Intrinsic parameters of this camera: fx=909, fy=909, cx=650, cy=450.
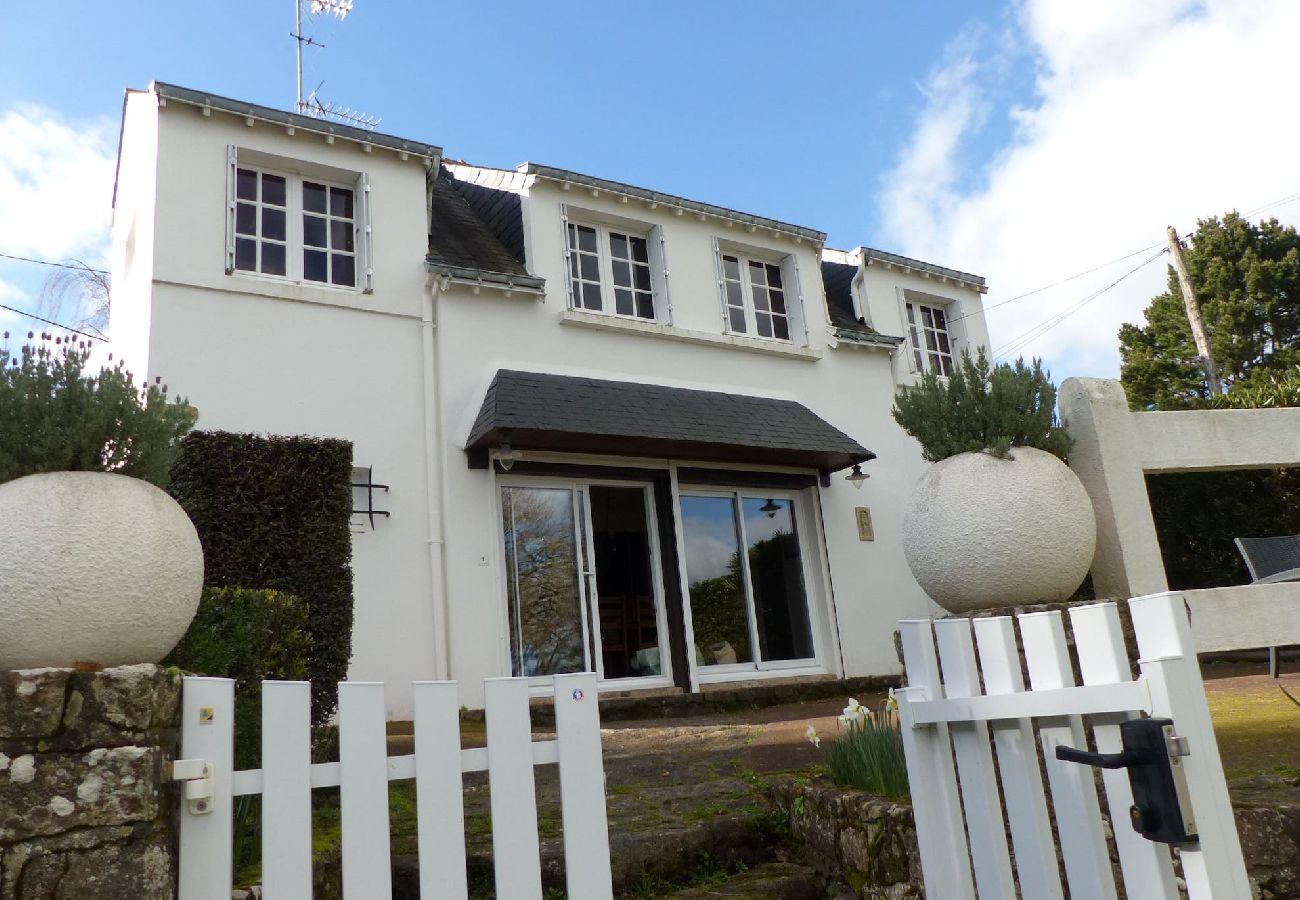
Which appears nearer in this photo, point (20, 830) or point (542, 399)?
point (20, 830)

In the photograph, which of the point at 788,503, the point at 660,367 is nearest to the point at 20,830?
the point at 660,367

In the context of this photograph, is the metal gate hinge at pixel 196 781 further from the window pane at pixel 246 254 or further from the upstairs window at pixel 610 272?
the upstairs window at pixel 610 272

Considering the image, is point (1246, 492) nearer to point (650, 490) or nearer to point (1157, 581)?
point (650, 490)

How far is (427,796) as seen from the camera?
2.38 m

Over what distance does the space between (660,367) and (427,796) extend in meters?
8.77

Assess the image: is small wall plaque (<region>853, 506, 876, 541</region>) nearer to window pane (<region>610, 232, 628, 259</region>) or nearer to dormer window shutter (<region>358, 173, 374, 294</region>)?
window pane (<region>610, 232, 628, 259</region>)

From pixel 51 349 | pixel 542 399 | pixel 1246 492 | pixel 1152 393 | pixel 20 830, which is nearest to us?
pixel 20 830

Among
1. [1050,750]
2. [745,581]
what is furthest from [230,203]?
[1050,750]

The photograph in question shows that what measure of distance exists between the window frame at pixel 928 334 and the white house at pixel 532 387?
1.43 m

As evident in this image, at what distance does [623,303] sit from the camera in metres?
11.2

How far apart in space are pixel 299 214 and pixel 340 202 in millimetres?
508

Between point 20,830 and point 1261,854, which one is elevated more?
point 20,830

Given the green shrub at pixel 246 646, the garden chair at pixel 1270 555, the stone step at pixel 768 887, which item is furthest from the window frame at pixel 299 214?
the garden chair at pixel 1270 555

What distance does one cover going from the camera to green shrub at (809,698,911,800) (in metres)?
3.76
